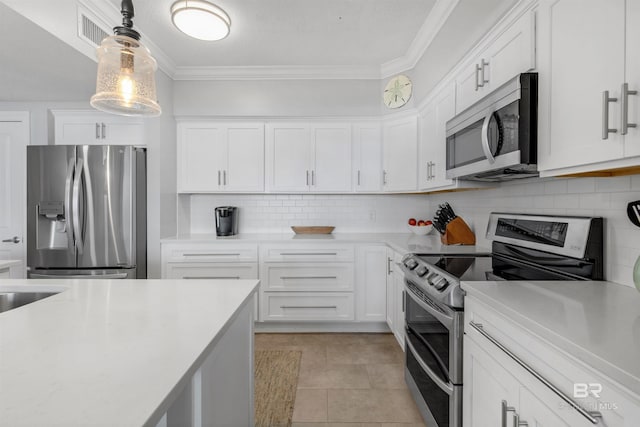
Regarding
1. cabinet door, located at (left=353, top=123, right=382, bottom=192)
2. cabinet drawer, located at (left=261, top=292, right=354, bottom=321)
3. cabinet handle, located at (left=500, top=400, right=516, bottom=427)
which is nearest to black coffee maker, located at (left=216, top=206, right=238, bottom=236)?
cabinet drawer, located at (left=261, top=292, right=354, bottom=321)

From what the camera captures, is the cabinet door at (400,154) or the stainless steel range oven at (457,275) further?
the cabinet door at (400,154)

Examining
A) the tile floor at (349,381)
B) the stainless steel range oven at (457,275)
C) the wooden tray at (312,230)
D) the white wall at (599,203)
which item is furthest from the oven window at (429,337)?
the wooden tray at (312,230)

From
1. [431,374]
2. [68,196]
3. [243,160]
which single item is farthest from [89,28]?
[431,374]

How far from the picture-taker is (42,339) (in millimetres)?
894

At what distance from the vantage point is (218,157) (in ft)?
11.5

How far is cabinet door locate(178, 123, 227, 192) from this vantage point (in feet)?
11.5

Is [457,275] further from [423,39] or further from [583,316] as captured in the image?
[423,39]

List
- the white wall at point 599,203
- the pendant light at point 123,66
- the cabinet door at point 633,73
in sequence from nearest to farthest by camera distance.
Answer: the cabinet door at point 633,73
the pendant light at point 123,66
the white wall at point 599,203

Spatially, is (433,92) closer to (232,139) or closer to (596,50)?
(596,50)

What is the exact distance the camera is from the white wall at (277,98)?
11.4ft

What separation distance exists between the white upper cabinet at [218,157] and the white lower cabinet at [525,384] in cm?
264

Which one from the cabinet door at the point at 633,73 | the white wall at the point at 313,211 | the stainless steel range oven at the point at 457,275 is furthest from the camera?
the white wall at the point at 313,211

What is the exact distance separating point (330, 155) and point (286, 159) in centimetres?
46

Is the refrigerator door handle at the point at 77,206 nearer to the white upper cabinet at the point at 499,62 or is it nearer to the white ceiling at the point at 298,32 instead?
the white ceiling at the point at 298,32
